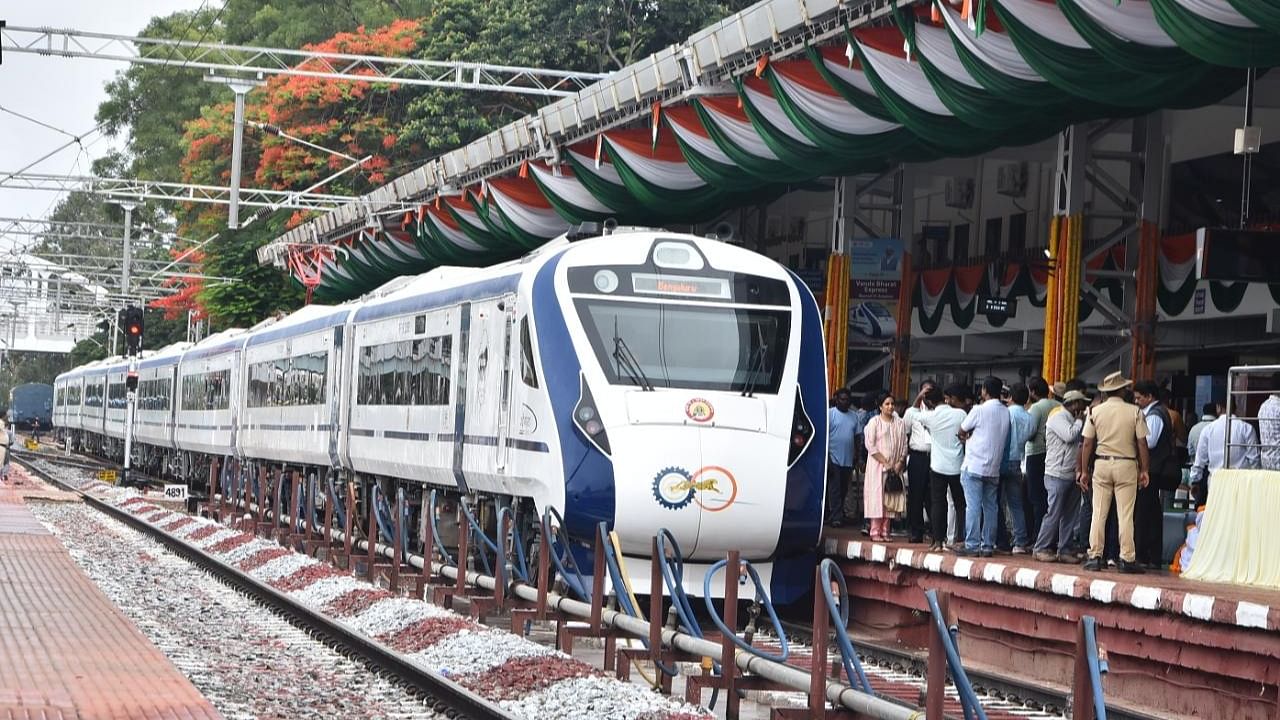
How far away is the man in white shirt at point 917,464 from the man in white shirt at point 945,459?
26 centimetres

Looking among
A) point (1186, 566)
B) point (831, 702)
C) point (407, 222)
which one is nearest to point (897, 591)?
point (1186, 566)

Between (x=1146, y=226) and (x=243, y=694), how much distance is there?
1290 centimetres

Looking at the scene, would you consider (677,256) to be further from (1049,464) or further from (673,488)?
(1049,464)

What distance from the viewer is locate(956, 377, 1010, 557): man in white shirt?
51.7ft

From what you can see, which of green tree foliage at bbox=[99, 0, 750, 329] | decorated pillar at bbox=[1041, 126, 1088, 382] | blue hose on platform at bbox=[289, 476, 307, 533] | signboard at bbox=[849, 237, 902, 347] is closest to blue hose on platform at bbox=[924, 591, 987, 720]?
decorated pillar at bbox=[1041, 126, 1088, 382]

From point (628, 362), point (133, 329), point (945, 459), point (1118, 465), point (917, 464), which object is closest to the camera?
point (1118, 465)

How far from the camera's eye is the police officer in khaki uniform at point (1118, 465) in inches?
563

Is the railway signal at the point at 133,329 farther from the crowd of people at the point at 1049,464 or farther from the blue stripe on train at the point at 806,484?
the blue stripe on train at the point at 806,484

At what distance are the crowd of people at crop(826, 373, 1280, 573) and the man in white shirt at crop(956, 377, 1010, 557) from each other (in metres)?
0.01

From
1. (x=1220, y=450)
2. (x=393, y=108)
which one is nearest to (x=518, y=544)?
(x=1220, y=450)

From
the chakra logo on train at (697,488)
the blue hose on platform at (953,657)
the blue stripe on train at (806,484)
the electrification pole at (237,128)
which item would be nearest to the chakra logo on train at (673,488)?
the chakra logo on train at (697,488)

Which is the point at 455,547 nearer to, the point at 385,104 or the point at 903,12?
the point at 903,12

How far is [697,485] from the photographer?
49.6 feet

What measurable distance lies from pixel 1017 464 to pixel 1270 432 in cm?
223
